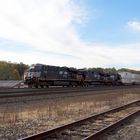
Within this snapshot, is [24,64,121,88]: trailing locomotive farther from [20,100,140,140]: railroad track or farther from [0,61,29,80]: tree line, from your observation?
[0,61,29,80]: tree line

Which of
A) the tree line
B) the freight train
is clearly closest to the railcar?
the freight train

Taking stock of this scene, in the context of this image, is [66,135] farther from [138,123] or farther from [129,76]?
[129,76]

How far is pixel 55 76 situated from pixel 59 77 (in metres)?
1.39

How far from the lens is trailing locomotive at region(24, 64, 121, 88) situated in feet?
141

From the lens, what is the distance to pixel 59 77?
48031mm

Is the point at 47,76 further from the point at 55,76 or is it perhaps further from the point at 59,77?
the point at 59,77

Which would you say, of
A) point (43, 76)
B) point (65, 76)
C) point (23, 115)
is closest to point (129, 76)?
point (65, 76)

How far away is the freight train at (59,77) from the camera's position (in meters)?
43.0

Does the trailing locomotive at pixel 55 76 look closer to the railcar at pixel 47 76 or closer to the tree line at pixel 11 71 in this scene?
the railcar at pixel 47 76

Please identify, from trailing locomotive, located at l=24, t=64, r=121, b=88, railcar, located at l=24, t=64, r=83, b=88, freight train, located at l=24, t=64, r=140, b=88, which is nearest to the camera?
railcar, located at l=24, t=64, r=83, b=88

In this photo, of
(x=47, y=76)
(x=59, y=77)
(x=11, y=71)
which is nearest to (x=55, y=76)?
(x=59, y=77)

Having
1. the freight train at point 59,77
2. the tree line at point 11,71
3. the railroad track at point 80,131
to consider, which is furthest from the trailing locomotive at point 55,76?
the tree line at point 11,71

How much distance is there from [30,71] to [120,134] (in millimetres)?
34512

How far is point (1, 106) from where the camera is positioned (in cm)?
1847
